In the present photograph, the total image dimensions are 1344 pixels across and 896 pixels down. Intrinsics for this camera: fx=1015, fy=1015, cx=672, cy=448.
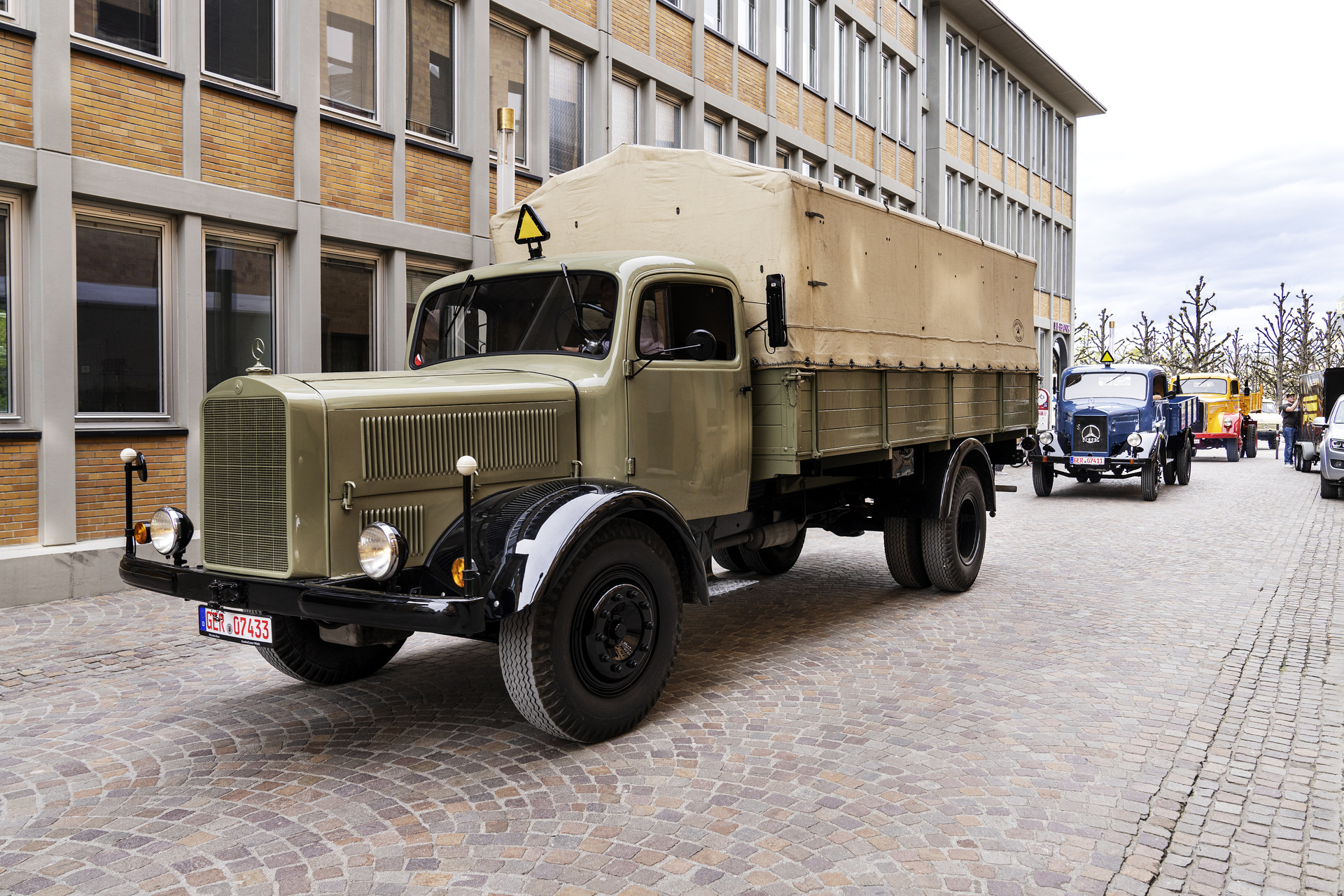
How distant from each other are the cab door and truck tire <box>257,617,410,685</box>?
1.65 m

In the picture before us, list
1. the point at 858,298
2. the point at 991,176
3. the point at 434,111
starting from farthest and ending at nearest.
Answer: the point at 991,176, the point at 434,111, the point at 858,298

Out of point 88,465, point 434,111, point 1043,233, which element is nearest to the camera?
point 88,465

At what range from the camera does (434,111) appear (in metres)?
12.9

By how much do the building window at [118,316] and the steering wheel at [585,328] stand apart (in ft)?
19.0

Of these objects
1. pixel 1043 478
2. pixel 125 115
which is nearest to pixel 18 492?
pixel 125 115

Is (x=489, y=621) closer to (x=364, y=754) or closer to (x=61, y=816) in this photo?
(x=364, y=754)

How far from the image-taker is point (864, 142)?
2431 centimetres

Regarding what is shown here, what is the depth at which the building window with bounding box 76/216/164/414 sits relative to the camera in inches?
358

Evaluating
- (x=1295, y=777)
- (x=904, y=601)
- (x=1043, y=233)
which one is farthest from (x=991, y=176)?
(x=1295, y=777)

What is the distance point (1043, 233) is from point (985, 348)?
3064 centimetres

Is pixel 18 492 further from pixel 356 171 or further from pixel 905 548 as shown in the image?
pixel 905 548

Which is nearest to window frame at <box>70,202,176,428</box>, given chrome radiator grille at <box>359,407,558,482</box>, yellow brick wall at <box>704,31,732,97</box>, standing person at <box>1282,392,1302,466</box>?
chrome radiator grille at <box>359,407,558,482</box>

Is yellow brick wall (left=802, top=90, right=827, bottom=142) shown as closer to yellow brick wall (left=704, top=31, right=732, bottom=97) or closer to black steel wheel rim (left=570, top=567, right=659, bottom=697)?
yellow brick wall (left=704, top=31, right=732, bottom=97)

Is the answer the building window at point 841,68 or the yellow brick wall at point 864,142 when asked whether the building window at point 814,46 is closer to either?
the building window at point 841,68
